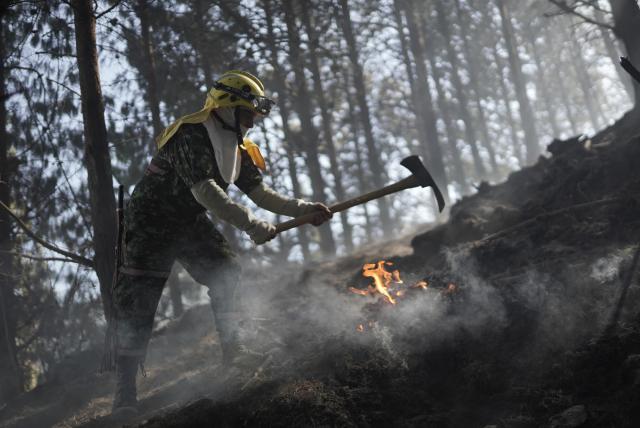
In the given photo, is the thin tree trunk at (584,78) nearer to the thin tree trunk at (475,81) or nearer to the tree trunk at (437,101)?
the thin tree trunk at (475,81)

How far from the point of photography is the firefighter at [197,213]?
4449 mm

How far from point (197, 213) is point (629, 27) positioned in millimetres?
9211

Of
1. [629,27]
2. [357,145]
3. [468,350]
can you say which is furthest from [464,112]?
[468,350]

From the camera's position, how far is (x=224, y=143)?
461 cm

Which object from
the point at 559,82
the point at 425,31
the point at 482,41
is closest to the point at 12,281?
the point at 425,31

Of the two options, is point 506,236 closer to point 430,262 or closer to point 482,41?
point 430,262

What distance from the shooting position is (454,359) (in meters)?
4.41

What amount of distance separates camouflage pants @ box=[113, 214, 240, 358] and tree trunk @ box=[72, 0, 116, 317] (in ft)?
4.66

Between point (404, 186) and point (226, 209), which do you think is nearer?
point (226, 209)

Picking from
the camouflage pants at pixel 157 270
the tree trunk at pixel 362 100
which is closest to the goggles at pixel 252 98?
the camouflage pants at pixel 157 270

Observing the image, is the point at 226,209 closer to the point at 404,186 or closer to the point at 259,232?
the point at 259,232

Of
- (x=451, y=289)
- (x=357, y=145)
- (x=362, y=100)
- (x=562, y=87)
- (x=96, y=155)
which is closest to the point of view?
(x=451, y=289)

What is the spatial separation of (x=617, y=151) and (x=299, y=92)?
33.5 feet

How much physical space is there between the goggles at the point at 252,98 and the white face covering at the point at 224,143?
154 millimetres
